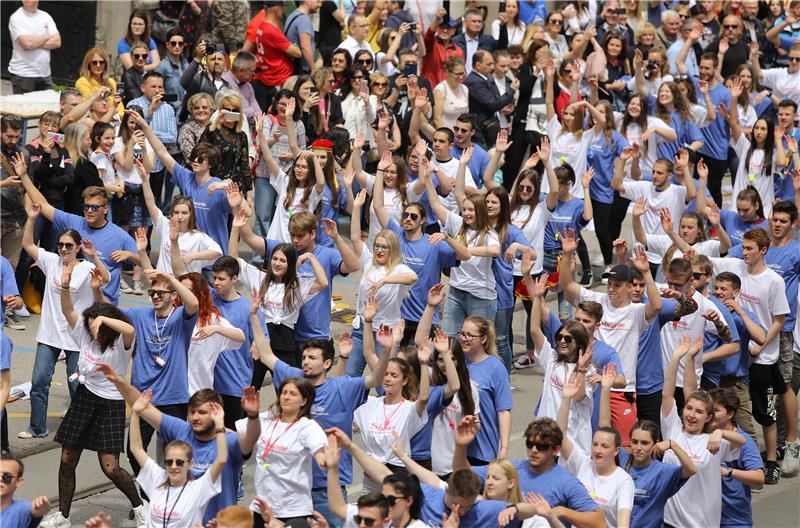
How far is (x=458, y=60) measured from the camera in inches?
655

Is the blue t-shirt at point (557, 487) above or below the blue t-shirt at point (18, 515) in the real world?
above

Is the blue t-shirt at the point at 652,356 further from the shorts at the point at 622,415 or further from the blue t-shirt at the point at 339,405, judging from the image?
the blue t-shirt at the point at 339,405

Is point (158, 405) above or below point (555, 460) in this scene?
below

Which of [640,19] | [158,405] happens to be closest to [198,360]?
[158,405]

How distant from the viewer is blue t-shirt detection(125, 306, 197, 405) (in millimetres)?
10617

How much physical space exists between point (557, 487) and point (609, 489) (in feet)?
1.52

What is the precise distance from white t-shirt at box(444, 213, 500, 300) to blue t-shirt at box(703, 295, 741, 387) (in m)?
1.82

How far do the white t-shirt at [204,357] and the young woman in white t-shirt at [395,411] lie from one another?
1357 mm

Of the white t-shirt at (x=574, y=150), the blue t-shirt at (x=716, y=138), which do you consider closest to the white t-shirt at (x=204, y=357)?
the white t-shirt at (x=574, y=150)

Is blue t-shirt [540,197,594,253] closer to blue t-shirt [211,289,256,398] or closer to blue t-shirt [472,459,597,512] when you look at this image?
blue t-shirt [211,289,256,398]

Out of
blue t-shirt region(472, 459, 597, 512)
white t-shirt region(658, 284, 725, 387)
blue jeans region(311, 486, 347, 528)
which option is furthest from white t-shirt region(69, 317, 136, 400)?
white t-shirt region(658, 284, 725, 387)

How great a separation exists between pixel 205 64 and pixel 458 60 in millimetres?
2716

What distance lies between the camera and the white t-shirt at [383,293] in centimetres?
1171

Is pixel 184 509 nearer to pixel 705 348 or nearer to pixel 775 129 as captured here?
pixel 705 348
